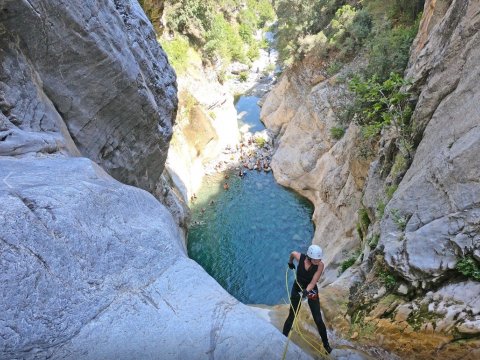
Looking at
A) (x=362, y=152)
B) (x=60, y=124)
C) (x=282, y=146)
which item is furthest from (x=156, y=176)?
(x=282, y=146)

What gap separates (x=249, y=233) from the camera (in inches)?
875

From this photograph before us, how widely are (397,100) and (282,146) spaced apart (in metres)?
19.2

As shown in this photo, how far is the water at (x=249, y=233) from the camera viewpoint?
61.2 ft

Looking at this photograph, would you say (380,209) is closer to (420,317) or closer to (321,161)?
(420,317)

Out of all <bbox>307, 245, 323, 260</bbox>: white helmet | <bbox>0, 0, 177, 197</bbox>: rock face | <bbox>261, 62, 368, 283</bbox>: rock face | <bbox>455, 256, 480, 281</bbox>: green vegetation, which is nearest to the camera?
<bbox>455, 256, 480, 281</bbox>: green vegetation

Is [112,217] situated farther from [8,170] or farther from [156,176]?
[156,176]

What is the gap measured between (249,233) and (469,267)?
1619 centimetres

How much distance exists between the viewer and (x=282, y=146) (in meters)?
30.2

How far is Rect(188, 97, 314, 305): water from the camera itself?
18.6 metres

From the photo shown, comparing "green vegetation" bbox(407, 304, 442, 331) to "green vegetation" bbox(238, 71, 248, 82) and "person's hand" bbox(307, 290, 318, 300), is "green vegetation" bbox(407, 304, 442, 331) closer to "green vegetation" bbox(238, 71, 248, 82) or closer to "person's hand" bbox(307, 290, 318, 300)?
"person's hand" bbox(307, 290, 318, 300)

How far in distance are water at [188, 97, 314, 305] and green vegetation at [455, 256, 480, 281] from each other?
11680 mm

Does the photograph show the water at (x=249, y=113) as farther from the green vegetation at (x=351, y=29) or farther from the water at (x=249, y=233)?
the water at (x=249, y=233)

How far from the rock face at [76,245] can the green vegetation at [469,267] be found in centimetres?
361

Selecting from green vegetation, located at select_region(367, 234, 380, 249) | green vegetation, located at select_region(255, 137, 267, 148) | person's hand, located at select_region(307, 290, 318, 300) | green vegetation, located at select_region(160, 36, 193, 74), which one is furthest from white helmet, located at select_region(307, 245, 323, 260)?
green vegetation, located at select_region(255, 137, 267, 148)
